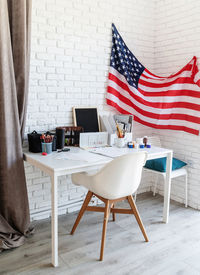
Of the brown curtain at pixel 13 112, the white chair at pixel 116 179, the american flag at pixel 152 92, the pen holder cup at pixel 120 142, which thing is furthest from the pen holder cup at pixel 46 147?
the american flag at pixel 152 92

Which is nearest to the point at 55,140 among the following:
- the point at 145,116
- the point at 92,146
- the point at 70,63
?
the point at 92,146

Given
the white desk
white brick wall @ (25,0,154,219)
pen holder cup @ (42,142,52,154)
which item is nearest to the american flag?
white brick wall @ (25,0,154,219)

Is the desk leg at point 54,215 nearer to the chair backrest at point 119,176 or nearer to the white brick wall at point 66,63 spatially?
the chair backrest at point 119,176

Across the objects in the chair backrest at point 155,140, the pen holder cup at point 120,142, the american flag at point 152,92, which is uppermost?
the american flag at point 152,92

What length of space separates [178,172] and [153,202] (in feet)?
1.68

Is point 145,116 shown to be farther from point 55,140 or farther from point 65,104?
point 55,140

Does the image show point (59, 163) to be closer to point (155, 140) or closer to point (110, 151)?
point (110, 151)

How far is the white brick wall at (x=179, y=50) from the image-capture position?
2799 mm

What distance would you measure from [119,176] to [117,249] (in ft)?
2.05

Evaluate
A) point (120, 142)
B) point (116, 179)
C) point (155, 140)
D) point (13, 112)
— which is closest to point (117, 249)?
point (116, 179)

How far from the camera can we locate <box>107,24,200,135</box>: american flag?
2.74m

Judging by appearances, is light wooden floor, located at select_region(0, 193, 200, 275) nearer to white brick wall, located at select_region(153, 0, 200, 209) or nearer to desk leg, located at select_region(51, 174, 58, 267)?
desk leg, located at select_region(51, 174, 58, 267)

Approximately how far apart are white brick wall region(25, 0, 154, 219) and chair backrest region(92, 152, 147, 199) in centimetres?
80

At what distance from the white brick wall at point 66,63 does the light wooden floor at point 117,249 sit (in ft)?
1.22
